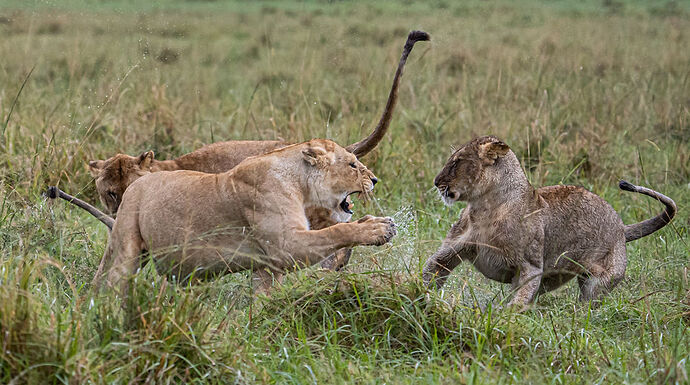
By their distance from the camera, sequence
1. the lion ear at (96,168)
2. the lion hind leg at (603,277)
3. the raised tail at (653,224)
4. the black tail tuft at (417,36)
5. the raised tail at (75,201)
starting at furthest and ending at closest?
the lion ear at (96,168) < the black tail tuft at (417,36) < the raised tail at (653,224) < the lion hind leg at (603,277) < the raised tail at (75,201)

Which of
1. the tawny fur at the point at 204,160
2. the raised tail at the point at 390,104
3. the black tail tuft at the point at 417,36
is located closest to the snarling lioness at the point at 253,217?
the tawny fur at the point at 204,160

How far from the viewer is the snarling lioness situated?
166 inches

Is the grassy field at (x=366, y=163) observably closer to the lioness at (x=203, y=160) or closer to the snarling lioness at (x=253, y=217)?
the snarling lioness at (x=253, y=217)

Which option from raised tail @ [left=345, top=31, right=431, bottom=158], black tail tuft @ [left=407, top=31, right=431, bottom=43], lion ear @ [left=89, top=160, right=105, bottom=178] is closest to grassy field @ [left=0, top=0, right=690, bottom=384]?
lion ear @ [left=89, top=160, right=105, bottom=178]

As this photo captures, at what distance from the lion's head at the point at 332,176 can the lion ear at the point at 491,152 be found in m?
0.66

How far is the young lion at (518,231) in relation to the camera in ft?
15.9

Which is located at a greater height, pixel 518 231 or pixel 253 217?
pixel 253 217

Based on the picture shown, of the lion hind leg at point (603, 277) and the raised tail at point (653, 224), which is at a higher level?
the raised tail at point (653, 224)

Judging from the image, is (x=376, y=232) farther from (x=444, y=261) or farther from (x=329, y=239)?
(x=444, y=261)

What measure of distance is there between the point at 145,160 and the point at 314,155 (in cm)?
176

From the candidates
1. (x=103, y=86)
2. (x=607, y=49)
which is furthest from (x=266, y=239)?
(x=607, y=49)

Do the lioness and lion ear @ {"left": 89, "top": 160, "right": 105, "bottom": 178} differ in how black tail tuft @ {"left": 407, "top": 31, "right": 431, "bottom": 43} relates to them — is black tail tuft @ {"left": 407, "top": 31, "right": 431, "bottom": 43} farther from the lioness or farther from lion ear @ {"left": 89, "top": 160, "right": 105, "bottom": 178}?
lion ear @ {"left": 89, "top": 160, "right": 105, "bottom": 178}

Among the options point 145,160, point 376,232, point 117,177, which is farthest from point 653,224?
point 117,177

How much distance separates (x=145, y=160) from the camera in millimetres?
5840
